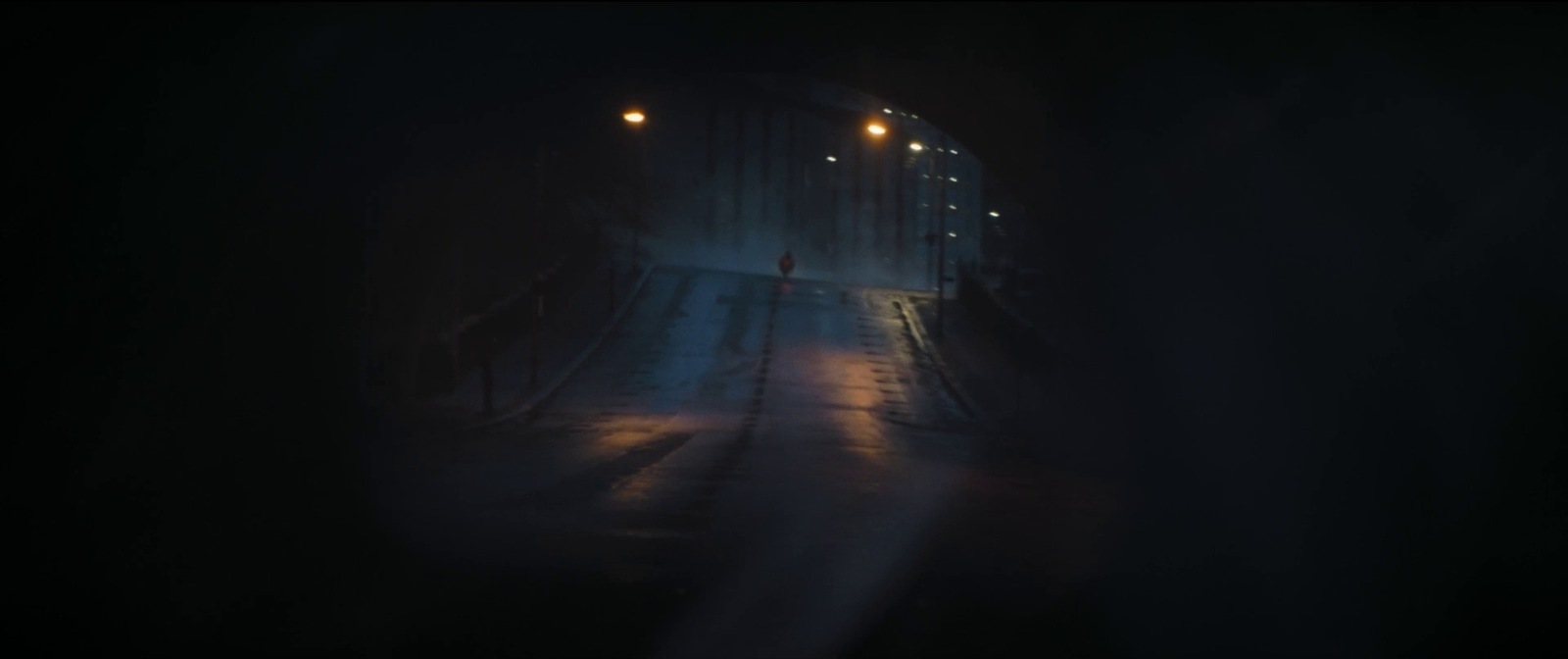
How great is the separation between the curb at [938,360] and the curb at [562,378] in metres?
9.36

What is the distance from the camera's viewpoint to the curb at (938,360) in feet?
119

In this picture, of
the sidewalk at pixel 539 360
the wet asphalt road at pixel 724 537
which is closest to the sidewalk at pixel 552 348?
the sidewalk at pixel 539 360

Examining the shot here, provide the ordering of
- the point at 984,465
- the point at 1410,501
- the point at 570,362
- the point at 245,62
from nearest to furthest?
the point at 1410,501, the point at 245,62, the point at 984,465, the point at 570,362

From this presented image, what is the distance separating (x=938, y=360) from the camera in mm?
44312

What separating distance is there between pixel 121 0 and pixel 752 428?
59.9ft

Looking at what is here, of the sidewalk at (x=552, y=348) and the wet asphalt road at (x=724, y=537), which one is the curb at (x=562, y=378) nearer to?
the sidewalk at (x=552, y=348)

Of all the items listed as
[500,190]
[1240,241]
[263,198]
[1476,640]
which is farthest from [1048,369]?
[1476,640]

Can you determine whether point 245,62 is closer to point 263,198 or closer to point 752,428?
point 263,198

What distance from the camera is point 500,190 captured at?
139 ft

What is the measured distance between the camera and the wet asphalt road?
8.46m

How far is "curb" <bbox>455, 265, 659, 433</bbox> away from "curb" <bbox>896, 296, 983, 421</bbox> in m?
9.36

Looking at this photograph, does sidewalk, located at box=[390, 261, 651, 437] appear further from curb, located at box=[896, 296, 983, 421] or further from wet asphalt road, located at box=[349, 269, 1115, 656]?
curb, located at box=[896, 296, 983, 421]

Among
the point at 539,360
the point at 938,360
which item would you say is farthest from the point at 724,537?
the point at 938,360

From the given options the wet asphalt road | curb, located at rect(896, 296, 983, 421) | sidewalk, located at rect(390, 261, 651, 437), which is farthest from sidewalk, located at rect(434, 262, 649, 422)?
curb, located at rect(896, 296, 983, 421)
